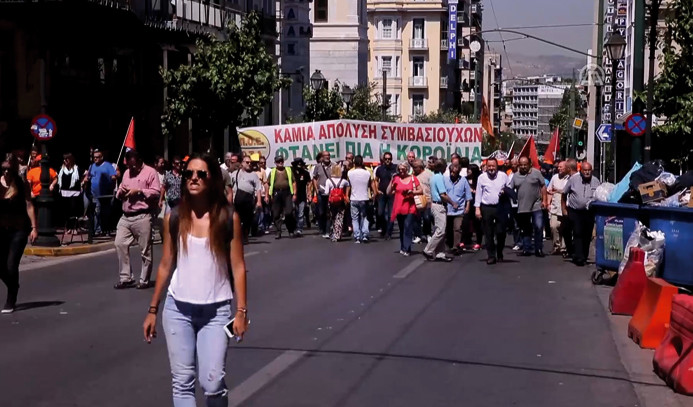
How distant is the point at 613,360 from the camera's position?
10.3m

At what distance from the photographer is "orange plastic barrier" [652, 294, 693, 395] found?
8.78 metres

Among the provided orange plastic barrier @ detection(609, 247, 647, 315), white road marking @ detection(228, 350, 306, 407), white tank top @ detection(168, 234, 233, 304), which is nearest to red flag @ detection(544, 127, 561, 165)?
orange plastic barrier @ detection(609, 247, 647, 315)

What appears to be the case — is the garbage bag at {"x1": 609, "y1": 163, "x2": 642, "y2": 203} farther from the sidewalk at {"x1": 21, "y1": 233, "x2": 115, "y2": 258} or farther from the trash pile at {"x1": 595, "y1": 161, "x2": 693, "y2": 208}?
the sidewalk at {"x1": 21, "y1": 233, "x2": 115, "y2": 258}

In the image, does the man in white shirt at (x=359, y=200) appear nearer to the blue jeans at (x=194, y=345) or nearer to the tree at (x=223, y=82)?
the tree at (x=223, y=82)

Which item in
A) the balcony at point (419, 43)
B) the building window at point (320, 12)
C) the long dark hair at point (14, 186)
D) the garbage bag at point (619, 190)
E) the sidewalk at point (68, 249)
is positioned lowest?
the sidewalk at point (68, 249)

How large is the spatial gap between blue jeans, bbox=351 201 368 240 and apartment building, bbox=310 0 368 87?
58502 mm

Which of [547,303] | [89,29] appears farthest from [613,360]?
[89,29]

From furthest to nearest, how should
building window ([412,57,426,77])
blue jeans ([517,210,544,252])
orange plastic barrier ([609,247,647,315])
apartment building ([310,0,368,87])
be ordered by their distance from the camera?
building window ([412,57,426,77]) → apartment building ([310,0,368,87]) → blue jeans ([517,210,544,252]) → orange plastic barrier ([609,247,647,315])

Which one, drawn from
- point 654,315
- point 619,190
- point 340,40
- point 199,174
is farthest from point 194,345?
point 340,40

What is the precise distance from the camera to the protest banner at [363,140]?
96.4ft

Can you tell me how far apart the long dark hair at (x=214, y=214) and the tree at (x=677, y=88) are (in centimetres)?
2496

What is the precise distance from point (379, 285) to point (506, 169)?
11.4 m

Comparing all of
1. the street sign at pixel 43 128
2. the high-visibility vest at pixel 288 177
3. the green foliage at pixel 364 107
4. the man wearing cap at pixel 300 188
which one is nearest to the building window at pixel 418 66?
the green foliage at pixel 364 107

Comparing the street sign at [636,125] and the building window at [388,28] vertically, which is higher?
the building window at [388,28]
